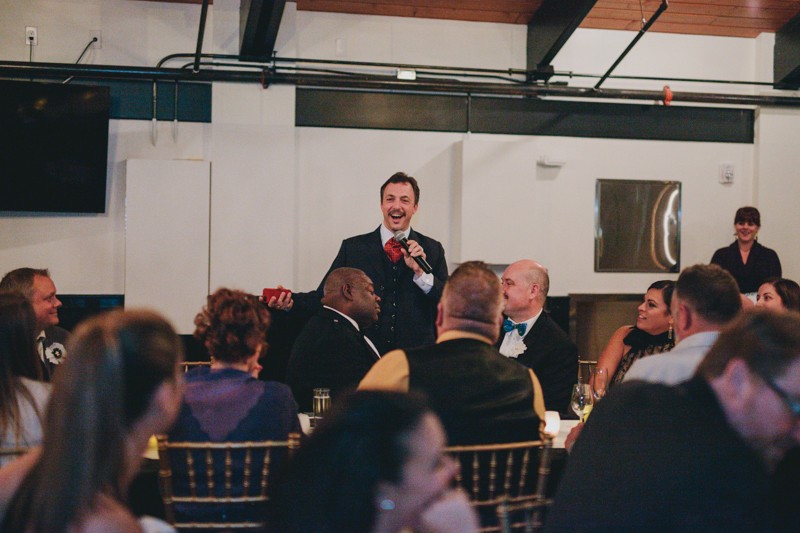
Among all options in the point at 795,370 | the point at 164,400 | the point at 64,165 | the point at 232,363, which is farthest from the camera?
the point at 64,165

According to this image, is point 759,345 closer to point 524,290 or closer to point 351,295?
point 351,295

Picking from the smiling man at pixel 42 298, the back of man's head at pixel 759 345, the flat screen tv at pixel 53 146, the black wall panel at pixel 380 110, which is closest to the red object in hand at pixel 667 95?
the black wall panel at pixel 380 110

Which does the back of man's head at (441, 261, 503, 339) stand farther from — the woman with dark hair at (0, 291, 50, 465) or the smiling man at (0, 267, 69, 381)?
the smiling man at (0, 267, 69, 381)

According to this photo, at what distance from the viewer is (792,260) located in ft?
22.6

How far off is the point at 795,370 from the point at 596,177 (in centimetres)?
526

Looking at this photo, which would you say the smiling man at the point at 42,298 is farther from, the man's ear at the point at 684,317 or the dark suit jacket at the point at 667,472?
the dark suit jacket at the point at 667,472

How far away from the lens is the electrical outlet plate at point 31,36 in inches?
231

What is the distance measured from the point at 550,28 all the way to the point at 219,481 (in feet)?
15.5

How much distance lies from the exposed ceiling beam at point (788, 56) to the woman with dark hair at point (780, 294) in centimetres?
308

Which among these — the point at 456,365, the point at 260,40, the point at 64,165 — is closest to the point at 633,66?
the point at 260,40

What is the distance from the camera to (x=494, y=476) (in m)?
2.26

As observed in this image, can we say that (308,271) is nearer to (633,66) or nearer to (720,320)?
(633,66)

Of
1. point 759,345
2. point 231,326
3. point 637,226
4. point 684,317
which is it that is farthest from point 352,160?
point 759,345

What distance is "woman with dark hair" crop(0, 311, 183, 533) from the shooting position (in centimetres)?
122
